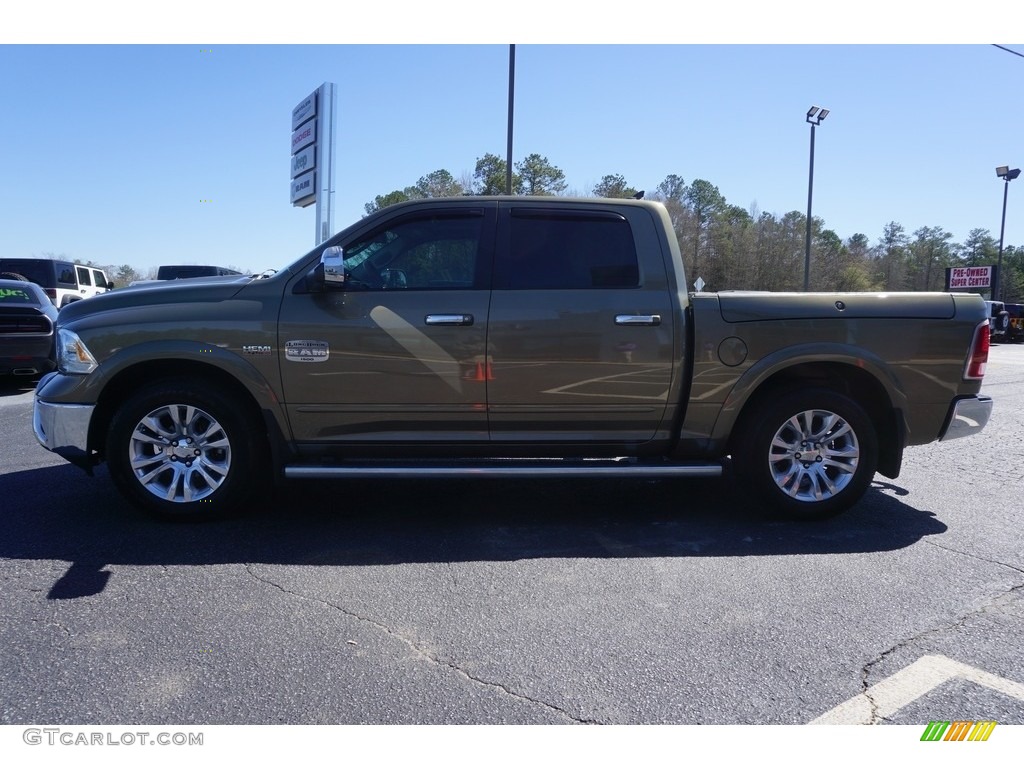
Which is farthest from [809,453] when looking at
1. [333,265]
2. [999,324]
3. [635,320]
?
[999,324]

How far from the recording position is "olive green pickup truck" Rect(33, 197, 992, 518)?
14.9 feet

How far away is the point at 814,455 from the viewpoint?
480cm

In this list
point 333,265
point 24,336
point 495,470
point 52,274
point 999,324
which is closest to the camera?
point 333,265

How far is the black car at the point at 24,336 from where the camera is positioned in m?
10.0

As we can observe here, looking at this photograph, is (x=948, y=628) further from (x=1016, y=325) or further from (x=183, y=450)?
(x=1016, y=325)

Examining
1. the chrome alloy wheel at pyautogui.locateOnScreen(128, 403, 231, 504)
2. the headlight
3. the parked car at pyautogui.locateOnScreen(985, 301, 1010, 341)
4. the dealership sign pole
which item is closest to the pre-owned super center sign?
the parked car at pyautogui.locateOnScreen(985, 301, 1010, 341)

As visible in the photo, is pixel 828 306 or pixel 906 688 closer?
pixel 906 688

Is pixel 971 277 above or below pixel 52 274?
above

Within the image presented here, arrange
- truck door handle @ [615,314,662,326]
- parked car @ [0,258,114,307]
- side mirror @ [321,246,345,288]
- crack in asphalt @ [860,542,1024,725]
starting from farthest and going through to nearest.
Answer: parked car @ [0,258,114,307], truck door handle @ [615,314,662,326], side mirror @ [321,246,345,288], crack in asphalt @ [860,542,1024,725]

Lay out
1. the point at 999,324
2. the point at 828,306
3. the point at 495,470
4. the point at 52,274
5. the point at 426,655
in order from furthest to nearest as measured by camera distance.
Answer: the point at 999,324 < the point at 52,274 < the point at 828,306 < the point at 495,470 < the point at 426,655

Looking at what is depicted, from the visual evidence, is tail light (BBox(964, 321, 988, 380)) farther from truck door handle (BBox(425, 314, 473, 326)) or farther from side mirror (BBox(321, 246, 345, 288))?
side mirror (BBox(321, 246, 345, 288))

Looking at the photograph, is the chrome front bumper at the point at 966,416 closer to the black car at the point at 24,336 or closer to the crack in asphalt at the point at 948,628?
the crack in asphalt at the point at 948,628

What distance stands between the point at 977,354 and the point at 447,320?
3.28 metres

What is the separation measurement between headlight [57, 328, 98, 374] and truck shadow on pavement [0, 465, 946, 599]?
930 mm
